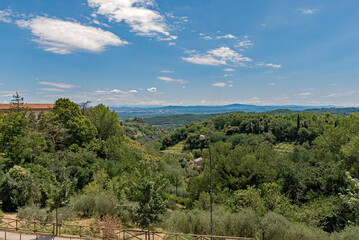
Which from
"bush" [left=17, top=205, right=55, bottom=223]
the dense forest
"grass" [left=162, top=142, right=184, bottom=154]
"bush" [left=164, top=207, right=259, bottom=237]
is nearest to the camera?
the dense forest

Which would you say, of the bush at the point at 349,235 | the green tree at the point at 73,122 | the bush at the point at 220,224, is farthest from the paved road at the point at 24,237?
the green tree at the point at 73,122

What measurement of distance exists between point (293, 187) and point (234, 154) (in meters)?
8.34

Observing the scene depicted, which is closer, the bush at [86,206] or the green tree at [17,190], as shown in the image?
the bush at [86,206]

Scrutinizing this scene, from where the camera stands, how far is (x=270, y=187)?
79.6 ft

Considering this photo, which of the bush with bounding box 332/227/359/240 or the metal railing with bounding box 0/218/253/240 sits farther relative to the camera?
the metal railing with bounding box 0/218/253/240

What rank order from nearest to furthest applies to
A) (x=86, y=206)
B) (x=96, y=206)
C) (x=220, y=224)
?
(x=220, y=224)
(x=96, y=206)
(x=86, y=206)

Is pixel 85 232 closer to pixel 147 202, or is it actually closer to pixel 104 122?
pixel 147 202

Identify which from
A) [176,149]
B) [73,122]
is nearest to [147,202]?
[73,122]

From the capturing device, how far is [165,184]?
14570 mm

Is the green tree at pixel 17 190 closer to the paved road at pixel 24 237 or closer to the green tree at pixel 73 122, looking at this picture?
the paved road at pixel 24 237

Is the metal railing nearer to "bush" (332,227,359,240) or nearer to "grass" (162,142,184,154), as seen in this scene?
"bush" (332,227,359,240)

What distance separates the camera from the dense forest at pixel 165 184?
50.0 ft

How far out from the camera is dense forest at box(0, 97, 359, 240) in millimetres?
15234

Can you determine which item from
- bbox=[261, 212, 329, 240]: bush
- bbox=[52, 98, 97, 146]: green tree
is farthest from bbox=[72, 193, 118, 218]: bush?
bbox=[52, 98, 97, 146]: green tree
